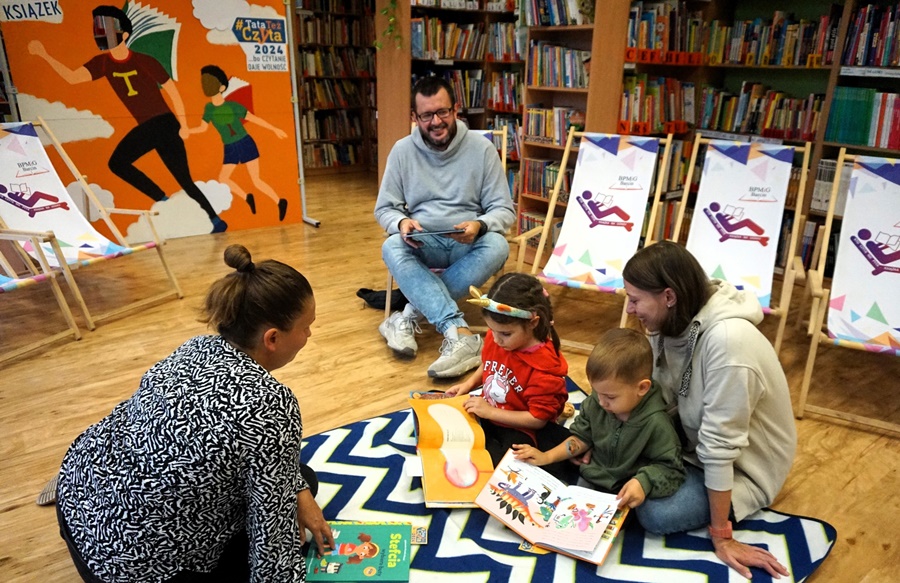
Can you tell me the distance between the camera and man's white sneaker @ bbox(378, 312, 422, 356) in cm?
283

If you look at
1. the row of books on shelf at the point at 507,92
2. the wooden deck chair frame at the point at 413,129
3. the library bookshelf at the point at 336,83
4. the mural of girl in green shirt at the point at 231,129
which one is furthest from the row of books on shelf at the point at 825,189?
the library bookshelf at the point at 336,83

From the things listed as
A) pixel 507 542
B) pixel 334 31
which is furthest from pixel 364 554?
pixel 334 31

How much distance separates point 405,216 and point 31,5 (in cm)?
276

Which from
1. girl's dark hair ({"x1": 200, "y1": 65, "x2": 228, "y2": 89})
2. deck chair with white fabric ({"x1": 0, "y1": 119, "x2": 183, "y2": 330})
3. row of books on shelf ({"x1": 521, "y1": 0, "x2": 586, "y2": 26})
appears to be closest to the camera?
deck chair with white fabric ({"x1": 0, "y1": 119, "x2": 183, "y2": 330})

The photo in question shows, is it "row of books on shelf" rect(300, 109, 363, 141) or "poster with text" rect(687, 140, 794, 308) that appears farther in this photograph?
"row of books on shelf" rect(300, 109, 363, 141)

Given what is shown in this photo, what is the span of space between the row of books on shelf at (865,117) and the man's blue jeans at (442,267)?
7.37 ft

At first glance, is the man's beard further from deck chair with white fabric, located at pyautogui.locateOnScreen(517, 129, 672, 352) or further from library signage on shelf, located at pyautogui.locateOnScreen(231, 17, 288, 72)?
library signage on shelf, located at pyautogui.locateOnScreen(231, 17, 288, 72)

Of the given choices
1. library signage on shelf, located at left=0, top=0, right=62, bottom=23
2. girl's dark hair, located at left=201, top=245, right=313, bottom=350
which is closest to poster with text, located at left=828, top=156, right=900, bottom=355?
girl's dark hair, located at left=201, top=245, right=313, bottom=350

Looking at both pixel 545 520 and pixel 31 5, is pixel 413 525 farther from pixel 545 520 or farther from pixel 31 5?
pixel 31 5

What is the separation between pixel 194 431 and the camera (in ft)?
3.88

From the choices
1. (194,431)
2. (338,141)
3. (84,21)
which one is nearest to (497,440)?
(194,431)

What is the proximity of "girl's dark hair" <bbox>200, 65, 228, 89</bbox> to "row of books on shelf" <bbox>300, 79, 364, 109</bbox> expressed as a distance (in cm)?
242

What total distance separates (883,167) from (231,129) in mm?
4100

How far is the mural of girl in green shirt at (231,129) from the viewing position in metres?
4.55
